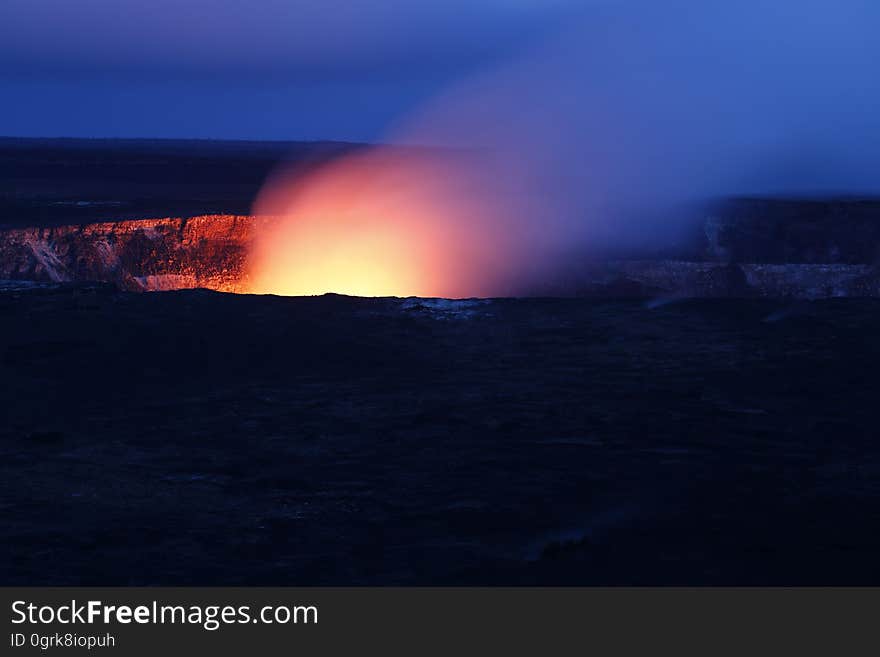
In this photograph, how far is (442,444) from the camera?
162 inches

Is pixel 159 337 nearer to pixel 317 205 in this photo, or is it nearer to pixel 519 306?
pixel 519 306

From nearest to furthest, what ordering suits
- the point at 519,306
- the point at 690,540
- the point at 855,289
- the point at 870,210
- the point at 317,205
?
the point at 690,540
the point at 519,306
the point at 855,289
the point at 870,210
the point at 317,205

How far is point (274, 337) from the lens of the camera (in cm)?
593

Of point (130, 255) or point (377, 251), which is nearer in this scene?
point (130, 255)

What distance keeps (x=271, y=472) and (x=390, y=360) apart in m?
1.73

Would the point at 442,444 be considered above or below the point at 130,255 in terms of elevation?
below

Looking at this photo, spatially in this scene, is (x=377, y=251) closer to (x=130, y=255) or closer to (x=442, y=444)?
(x=130, y=255)

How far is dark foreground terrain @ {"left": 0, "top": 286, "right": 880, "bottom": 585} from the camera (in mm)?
3074

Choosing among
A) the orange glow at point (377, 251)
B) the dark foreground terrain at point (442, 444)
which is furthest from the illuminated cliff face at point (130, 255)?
the dark foreground terrain at point (442, 444)

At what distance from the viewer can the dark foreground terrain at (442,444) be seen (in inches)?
121

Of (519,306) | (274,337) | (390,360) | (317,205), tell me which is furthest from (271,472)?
(317,205)

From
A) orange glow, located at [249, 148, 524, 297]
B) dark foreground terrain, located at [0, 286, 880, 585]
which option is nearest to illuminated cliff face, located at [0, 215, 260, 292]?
orange glow, located at [249, 148, 524, 297]

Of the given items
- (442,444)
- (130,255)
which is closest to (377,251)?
(130,255)

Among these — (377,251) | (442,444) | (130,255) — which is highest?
(130,255)
